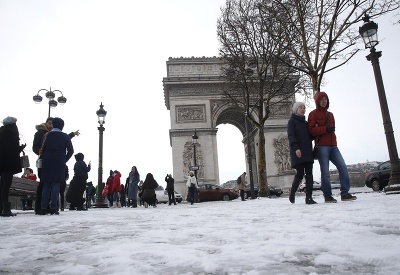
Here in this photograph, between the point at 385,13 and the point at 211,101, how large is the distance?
18.9 metres

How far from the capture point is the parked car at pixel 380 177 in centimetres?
1543

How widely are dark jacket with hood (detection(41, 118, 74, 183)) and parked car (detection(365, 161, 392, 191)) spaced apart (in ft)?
48.6

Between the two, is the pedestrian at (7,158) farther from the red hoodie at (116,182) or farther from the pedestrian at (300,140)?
the red hoodie at (116,182)

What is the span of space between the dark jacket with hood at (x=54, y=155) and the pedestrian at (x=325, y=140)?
4.57 meters

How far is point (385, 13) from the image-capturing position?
1084 centimetres

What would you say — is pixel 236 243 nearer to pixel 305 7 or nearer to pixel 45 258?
pixel 45 258

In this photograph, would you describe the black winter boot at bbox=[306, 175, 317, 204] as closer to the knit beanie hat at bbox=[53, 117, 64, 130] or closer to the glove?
the glove

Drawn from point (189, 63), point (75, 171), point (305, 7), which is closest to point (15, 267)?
point (75, 171)

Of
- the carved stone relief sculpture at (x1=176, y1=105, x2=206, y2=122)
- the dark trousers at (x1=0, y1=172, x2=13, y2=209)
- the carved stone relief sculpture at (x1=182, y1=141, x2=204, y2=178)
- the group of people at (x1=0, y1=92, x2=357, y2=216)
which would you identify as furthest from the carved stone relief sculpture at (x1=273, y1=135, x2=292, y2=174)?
the dark trousers at (x1=0, y1=172, x2=13, y2=209)

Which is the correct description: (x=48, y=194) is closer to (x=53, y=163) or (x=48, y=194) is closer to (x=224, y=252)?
(x=53, y=163)

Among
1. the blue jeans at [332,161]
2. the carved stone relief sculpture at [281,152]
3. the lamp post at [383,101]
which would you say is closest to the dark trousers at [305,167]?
the blue jeans at [332,161]

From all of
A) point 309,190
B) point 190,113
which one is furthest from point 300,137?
point 190,113

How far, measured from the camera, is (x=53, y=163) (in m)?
6.00

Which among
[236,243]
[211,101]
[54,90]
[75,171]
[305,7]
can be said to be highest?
[211,101]
